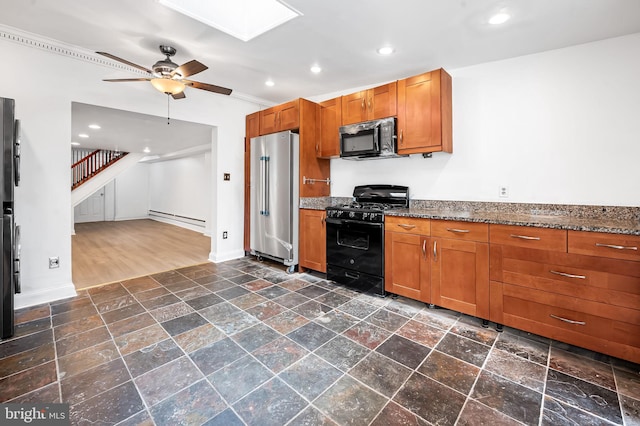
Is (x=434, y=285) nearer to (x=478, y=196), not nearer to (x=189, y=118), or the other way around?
(x=478, y=196)

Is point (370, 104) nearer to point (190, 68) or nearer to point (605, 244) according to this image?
point (190, 68)

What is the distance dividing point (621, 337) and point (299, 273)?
289 centimetres

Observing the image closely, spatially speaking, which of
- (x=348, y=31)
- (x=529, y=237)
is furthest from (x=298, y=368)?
(x=348, y=31)

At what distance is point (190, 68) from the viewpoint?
250 centimetres

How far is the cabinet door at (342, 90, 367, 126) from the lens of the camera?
3354 mm

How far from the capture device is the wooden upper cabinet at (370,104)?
312cm

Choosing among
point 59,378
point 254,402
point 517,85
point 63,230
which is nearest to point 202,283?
point 63,230

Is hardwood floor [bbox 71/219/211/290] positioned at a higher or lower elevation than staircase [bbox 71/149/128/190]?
lower

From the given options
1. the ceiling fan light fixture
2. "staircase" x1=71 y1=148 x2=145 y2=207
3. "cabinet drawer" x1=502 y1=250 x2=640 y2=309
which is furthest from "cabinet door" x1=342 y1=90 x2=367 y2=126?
"staircase" x1=71 y1=148 x2=145 y2=207

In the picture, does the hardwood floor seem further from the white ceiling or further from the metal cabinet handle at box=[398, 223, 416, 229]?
the metal cabinet handle at box=[398, 223, 416, 229]

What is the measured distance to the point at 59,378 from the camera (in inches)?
65.3

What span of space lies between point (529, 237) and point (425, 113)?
4.99 ft

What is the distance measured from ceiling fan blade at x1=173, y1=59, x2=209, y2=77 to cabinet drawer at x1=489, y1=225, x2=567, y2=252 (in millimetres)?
2734

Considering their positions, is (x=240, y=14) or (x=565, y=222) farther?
(x=240, y=14)
